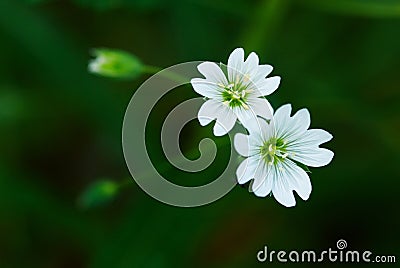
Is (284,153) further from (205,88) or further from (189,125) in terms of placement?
(189,125)

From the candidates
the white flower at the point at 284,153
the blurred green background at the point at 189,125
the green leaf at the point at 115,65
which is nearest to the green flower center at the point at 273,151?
the white flower at the point at 284,153

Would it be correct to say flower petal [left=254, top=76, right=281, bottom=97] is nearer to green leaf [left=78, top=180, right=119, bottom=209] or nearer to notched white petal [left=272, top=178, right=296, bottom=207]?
notched white petal [left=272, top=178, right=296, bottom=207]

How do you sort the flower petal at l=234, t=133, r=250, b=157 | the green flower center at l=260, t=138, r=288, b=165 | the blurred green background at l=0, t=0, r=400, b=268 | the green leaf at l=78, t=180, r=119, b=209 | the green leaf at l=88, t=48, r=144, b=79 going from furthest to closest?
the blurred green background at l=0, t=0, r=400, b=268 → the green leaf at l=78, t=180, r=119, b=209 → the green leaf at l=88, t=48, r=144, b=79 → the green flower center at l=260, t=138, r=288, b=165 → the flower petal at l=234, t=133, r=250, b=157

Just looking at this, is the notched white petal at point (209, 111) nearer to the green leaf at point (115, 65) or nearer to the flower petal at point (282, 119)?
the flower petal at point (282, 119)

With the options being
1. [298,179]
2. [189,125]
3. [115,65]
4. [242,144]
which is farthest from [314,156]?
[189,125]

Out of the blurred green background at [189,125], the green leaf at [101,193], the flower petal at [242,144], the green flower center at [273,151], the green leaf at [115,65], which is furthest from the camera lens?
the blurred green background at [189,125]

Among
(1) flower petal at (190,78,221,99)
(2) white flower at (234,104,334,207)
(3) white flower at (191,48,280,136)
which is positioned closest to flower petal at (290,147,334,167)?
(2) white flower at (234,104,334,207)
